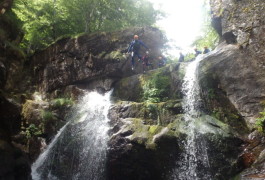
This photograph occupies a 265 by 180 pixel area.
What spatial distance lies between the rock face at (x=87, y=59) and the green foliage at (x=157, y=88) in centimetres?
312

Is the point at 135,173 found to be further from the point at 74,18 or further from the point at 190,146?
the point at 74,18

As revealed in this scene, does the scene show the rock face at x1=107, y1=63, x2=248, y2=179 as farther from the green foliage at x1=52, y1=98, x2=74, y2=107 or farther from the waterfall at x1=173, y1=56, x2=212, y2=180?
the green foliage at x1=52, y1=98, x2=74, y2=107

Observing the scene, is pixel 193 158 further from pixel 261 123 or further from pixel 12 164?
pixel 12 164

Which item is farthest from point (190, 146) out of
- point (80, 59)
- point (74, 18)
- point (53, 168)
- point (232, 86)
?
point (74, 18)

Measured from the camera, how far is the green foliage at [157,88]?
44.4 feet

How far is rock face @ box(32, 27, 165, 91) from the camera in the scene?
17153 mm

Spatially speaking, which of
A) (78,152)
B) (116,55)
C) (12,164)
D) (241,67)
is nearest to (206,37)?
(116,55)

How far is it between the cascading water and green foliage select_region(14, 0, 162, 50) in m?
10.3

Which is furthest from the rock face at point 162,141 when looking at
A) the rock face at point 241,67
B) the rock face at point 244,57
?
the rock face at point 244,57

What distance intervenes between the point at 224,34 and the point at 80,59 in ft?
33.1

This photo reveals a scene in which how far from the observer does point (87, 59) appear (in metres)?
17.8

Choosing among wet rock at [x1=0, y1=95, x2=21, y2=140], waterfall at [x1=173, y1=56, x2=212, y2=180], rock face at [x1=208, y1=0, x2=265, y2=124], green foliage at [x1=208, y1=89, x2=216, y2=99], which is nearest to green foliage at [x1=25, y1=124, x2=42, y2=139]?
wet rock at [x1=0, y1=95, x2=21, y2=140]

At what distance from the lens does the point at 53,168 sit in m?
12.0

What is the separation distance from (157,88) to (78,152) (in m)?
5.54
